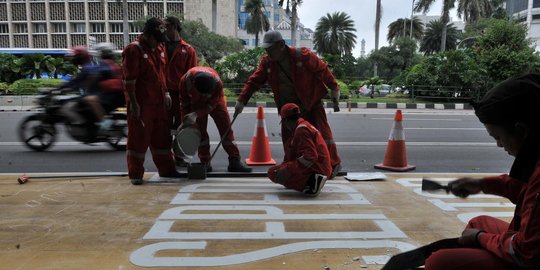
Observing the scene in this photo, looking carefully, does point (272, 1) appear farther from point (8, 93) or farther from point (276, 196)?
point (276, 196)

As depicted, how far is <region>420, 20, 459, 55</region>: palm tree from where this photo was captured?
55.4 metres

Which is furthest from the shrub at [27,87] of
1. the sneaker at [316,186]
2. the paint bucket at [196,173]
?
the sneaker at [316,186]

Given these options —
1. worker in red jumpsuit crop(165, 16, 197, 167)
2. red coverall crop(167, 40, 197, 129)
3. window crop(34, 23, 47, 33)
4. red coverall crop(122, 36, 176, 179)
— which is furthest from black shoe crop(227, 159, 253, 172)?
window crop(34, 23, 47, 33)

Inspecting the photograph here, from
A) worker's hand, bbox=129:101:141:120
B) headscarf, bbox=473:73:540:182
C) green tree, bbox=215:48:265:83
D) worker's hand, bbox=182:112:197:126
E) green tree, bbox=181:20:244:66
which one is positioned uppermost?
green tree, bbox=181:20:244:66

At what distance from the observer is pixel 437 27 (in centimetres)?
5712

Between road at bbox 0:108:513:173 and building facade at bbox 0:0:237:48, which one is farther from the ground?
building facade at bbox 0:0:237:48

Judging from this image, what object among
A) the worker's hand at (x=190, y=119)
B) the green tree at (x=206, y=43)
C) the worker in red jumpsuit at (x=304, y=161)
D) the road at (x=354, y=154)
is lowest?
the road at (x=354, y=154)

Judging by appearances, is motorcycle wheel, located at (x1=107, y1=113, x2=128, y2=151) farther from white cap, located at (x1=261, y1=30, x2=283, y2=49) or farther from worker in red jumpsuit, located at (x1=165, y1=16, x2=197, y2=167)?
white cap, located at (x1=261, y1=30, x2=283, y2=49)

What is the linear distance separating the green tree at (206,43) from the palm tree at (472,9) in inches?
948

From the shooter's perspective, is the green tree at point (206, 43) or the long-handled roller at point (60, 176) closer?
the long-handled roller at point (60, 176)

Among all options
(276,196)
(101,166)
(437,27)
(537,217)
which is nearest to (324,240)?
(276,196)

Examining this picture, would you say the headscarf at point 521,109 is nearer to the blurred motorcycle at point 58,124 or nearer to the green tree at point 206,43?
the blurred motorcycle at point 58,124

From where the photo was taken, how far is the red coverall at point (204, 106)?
15.8ft

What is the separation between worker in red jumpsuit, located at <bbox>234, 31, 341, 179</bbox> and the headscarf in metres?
3.06
